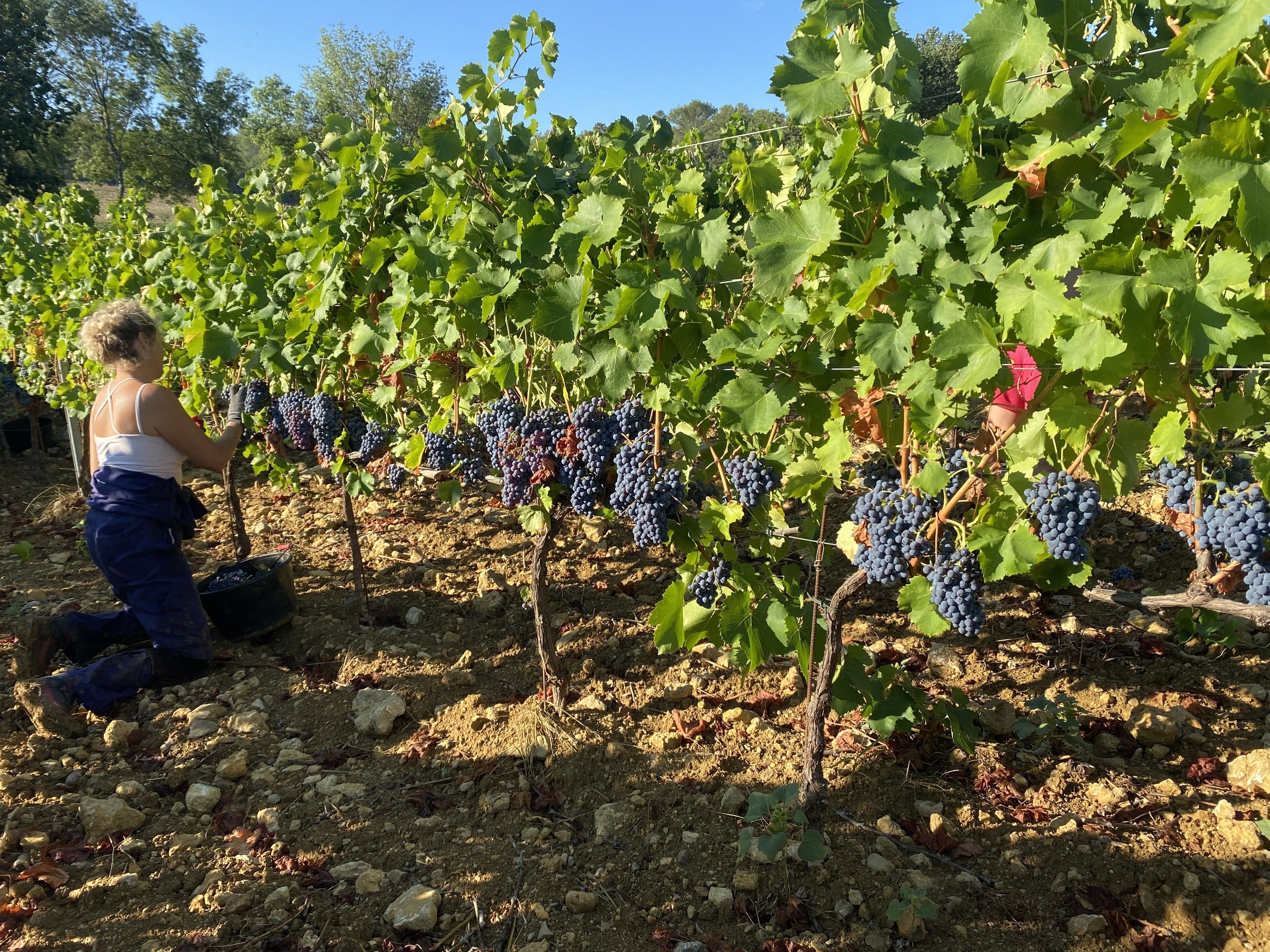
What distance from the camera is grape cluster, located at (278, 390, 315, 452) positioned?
3953mm

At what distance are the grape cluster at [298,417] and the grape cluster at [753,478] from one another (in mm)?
2528

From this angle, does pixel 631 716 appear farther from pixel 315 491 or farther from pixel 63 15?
pixel 63 15

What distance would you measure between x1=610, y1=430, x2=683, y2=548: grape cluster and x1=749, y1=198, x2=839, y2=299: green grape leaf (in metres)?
0.67

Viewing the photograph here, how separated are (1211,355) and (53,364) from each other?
8.78 meters

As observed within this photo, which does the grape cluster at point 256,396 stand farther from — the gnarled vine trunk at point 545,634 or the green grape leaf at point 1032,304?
the green grape leaf at point 1032,304

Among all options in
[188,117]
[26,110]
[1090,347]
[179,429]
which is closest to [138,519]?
[179,429]

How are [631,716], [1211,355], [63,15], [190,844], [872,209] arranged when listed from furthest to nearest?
[63,15]
[631,716]
[190,844]
[872,209]
[1211,355]

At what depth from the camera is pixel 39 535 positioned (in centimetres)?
601

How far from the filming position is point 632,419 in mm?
2445

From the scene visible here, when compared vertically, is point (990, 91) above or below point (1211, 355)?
above

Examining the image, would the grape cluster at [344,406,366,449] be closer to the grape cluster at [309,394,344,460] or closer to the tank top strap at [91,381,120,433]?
the grape cluster at [309,394,344,460]

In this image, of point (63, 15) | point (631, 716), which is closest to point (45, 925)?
point (631, 716)

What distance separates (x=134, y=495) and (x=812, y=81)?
333cm

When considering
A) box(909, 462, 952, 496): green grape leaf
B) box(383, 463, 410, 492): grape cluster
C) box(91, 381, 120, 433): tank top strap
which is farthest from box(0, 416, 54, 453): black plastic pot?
box(909, 462, 952, 496): green grape leaf
